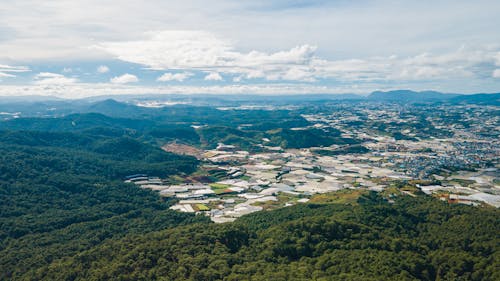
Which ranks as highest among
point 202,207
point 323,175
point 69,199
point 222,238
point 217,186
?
point 222,238

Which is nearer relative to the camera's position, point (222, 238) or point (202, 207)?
point (222, 238)

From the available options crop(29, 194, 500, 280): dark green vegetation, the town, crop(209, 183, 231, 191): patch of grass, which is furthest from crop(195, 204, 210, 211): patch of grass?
crop(29, 194, 500, 280): dark green vegetation

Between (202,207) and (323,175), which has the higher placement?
(323,175)

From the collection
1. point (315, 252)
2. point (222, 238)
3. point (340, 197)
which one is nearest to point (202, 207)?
point (340, 197)

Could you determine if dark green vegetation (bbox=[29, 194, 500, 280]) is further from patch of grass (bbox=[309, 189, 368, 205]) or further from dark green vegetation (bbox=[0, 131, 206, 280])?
patch of grass (bbox=[309, 189, 368, 205])

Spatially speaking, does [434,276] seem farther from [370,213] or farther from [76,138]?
[76,138]

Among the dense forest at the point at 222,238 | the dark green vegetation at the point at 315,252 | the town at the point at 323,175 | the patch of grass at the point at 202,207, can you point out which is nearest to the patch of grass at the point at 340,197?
the town at the point at 323,175

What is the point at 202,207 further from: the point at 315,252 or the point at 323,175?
the point at 323,175

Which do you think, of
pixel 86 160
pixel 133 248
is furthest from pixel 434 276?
pixel 86 160
